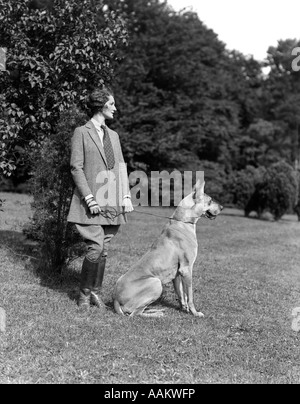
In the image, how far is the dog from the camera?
5875mm

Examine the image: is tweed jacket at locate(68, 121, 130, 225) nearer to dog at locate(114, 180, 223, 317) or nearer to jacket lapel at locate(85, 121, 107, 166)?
jacket lapel at locate(85, 121, 107, 166)

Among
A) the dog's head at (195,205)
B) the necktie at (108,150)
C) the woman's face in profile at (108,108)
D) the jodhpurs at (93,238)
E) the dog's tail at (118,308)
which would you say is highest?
the woman's face in profile at (108,108)

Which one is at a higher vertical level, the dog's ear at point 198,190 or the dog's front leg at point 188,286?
the dog's ear at point 198,190

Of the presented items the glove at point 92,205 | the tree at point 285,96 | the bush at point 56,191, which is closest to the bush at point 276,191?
the bush at point 56,191

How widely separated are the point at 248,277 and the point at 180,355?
4.56 m

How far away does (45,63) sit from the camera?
27.2ft

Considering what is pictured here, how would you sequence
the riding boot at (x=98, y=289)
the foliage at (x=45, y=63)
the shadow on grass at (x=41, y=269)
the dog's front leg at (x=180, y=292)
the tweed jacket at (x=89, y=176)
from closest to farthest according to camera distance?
the tweed jacket at (x=89, y=176) → the riding boot at (x=98, y=289) → the dog's front leg at (x=180, y=292) → the shadow on grass at (x=41, y=269) → the foliage at (x=45, y=63)

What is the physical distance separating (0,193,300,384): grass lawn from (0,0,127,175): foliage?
212 cm

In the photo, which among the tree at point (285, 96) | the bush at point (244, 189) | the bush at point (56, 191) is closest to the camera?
the bush at point (56, 191)

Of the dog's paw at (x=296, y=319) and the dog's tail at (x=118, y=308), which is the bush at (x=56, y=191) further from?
the dog's paw at (x=296, y=319)

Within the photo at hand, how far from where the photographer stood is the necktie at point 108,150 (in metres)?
6.04

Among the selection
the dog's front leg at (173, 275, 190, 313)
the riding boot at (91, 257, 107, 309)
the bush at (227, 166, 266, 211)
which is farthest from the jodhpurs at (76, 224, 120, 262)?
the bush at (227, 166, 266, 211)

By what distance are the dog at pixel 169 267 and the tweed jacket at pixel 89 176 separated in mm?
632

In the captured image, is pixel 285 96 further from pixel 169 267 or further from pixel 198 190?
pixel 169 267
